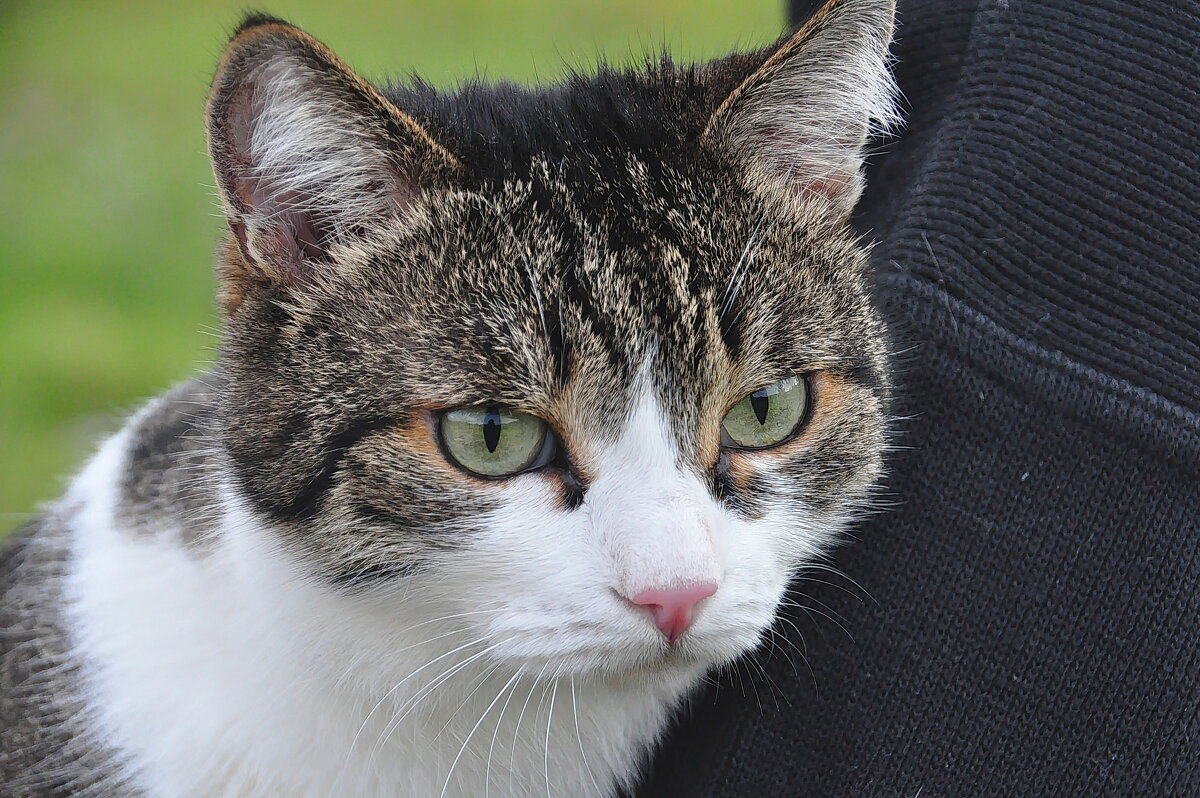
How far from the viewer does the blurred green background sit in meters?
4.53

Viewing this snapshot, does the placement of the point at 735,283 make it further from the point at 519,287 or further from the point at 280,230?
the point at 280,230

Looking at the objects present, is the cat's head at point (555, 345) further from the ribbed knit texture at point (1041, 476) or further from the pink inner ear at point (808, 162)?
the ribbed knit texture at point (1041, 476)

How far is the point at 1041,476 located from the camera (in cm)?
159

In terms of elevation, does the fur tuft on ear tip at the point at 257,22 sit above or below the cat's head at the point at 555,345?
above

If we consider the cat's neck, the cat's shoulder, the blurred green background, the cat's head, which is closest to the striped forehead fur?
the cat's head

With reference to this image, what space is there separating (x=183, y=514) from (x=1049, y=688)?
143cm

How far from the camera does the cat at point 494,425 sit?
1.46m

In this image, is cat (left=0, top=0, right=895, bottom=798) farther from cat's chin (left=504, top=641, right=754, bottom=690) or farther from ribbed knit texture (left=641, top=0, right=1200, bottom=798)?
ribbed knit texture (left=641, top=0, right=1200, bottom=798)

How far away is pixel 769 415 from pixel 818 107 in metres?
0.52

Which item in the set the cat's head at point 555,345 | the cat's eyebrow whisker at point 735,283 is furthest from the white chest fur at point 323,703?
the cat's eyebrow whisker at point 735,283

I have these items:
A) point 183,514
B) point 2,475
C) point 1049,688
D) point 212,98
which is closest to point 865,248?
point 1049,688

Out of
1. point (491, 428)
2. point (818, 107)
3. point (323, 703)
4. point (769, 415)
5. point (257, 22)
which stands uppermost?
point (257, 22)

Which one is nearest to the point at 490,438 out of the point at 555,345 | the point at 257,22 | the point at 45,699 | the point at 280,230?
the point at 555,345

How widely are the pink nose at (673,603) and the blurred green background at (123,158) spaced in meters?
2.28
